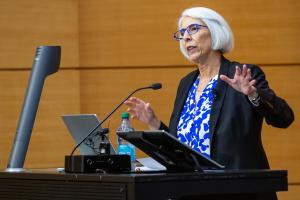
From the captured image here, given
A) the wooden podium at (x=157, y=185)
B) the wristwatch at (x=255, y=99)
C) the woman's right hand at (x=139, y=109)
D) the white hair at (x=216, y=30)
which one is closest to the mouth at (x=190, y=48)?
the white hair at (x=216, y=30)

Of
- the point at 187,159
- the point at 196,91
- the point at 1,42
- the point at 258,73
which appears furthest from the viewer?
the point at 1,42

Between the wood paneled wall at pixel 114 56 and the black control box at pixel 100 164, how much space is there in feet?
9.38

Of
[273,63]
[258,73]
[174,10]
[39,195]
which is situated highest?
[174,10]

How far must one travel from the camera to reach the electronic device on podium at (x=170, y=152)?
112 inches

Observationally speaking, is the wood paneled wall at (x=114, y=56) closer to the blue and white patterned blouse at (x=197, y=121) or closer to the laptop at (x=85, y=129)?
the blue and white patterned blouse at (x=197, y=121)

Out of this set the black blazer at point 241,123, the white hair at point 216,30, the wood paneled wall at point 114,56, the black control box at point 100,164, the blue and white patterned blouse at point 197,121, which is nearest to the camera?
the black control box at point 100,164

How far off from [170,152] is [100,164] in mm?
309

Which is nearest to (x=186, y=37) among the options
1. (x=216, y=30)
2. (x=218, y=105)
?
(x=216, y=30)

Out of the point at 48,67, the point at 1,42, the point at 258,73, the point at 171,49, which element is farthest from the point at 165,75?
the point at 258,73

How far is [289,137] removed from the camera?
6.11m

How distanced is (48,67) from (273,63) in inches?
100

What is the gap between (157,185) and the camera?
8.62 feet

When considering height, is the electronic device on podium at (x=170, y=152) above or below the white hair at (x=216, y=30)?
below

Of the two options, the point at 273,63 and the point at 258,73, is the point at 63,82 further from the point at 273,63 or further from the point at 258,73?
the point at 258,73
